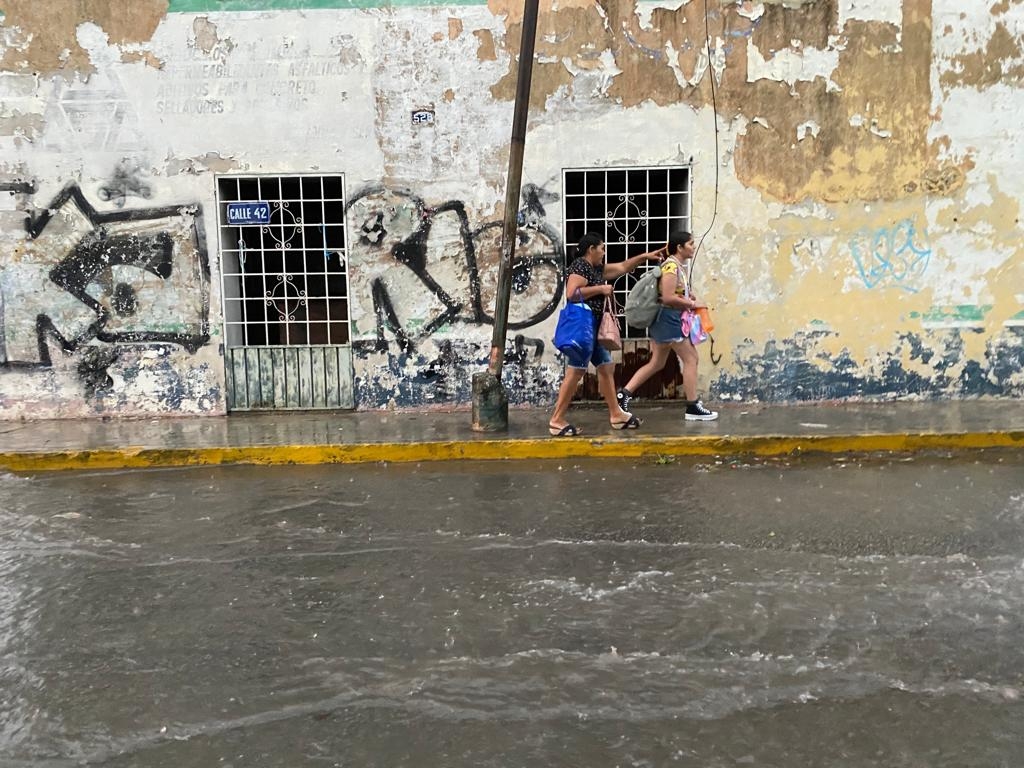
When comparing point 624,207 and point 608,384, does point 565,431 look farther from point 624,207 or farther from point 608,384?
point 624,207

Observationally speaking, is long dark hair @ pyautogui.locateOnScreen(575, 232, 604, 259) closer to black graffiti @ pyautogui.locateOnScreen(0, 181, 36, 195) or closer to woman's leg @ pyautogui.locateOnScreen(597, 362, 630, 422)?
woman's leg @ pyautogui.locateOnScreen(597, 362, 630, 422)

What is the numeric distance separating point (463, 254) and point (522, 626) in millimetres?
5079

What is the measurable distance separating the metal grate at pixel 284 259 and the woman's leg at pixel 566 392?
259cm

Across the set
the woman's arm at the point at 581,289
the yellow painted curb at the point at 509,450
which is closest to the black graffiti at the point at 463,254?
the woman's arm at the point at 581,289

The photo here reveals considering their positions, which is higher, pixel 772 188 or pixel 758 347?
pixel 772 188

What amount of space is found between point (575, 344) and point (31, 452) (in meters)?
4.38

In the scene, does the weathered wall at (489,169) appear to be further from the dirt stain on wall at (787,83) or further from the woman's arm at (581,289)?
the woman's arm at (581,289)

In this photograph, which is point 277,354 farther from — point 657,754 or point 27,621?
point 657,754

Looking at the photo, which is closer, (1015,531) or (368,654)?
(368,654)

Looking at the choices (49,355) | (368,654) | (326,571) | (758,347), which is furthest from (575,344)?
(49,355)

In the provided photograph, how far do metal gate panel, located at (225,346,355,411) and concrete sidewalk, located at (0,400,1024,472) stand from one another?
0.63 meters

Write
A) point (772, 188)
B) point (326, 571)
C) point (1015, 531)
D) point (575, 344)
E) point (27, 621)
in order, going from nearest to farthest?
point (27, 621) < point (326, 571) < point (1015, 531) < point (575, 344) < point (772, 188)

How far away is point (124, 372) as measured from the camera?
822 centimetres

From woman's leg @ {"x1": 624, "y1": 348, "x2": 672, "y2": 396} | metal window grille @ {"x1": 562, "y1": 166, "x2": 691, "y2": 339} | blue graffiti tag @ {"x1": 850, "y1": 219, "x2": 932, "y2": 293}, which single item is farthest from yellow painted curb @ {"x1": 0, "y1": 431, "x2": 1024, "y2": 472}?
metal window grille @ {"x1": 562, "y1": 166, "x2": 691, "y2": 339}
